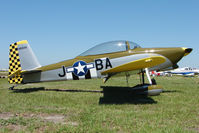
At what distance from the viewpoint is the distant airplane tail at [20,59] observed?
8352mm

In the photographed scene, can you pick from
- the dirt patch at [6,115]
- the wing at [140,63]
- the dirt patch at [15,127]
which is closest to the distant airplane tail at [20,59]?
the dirt patch at [6,115]

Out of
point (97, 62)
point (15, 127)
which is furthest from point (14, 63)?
point (15, 127)

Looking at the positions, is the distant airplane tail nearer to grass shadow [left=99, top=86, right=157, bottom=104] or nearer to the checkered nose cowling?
the checkered nose cowling

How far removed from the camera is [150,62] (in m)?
5.04

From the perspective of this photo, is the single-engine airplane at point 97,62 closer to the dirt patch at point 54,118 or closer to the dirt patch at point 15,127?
the dirt patch at point 54,118

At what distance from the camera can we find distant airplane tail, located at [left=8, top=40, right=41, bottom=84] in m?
8.35

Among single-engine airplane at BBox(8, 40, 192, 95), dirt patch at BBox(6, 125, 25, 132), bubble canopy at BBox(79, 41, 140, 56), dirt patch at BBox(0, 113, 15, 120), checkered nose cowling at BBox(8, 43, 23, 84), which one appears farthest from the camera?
checkered nose cowling at BBox(8, 43, 23, 84)

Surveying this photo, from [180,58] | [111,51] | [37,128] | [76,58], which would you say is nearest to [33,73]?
[76,58]

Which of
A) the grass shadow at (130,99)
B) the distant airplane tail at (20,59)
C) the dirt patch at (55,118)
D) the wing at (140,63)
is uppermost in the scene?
the distant airplane tail at (20,59)

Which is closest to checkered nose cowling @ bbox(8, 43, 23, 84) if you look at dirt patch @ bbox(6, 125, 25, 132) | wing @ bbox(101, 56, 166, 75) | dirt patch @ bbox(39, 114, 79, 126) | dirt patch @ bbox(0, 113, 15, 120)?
dirt patch @ bbox(0, 113, 15, 120)

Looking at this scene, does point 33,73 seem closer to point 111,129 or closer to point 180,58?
point 111,129

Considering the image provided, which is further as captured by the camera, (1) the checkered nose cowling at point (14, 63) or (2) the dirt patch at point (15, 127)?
(1) the checkered nose cowling at point (14, 63)

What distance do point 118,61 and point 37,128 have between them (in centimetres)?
431

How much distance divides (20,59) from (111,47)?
5002 mm
